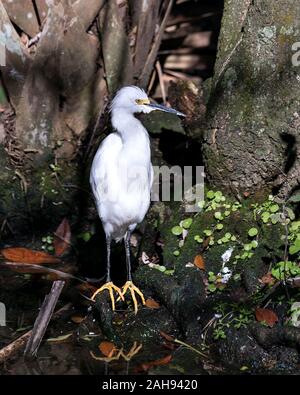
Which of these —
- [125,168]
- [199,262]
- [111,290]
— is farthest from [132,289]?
[125,168]

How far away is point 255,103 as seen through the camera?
5270 millimetres

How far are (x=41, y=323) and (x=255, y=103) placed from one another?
2017mm

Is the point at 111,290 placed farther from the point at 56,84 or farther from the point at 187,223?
the point at 56,84

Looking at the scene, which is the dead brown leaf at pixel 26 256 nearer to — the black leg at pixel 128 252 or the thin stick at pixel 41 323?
the black leg at pixel 128 252

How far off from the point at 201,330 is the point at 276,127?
1.42 metres

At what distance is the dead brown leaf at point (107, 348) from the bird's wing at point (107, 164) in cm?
108

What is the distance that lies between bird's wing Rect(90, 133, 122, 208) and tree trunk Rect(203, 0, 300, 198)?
0.64 meters

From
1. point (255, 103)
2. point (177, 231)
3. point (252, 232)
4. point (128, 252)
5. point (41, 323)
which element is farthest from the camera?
point (128, 252)

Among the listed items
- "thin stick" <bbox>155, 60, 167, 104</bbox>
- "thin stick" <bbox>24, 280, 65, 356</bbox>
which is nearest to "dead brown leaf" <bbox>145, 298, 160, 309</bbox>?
"thin stick" <bbox>24, 280, 65, 356</bbox>

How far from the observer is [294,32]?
5.14 meters

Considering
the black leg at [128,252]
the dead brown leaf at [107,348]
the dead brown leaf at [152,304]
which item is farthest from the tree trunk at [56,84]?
the dead brown leaf at [107,348]

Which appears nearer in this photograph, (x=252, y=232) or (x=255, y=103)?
(x=252, y=232)
